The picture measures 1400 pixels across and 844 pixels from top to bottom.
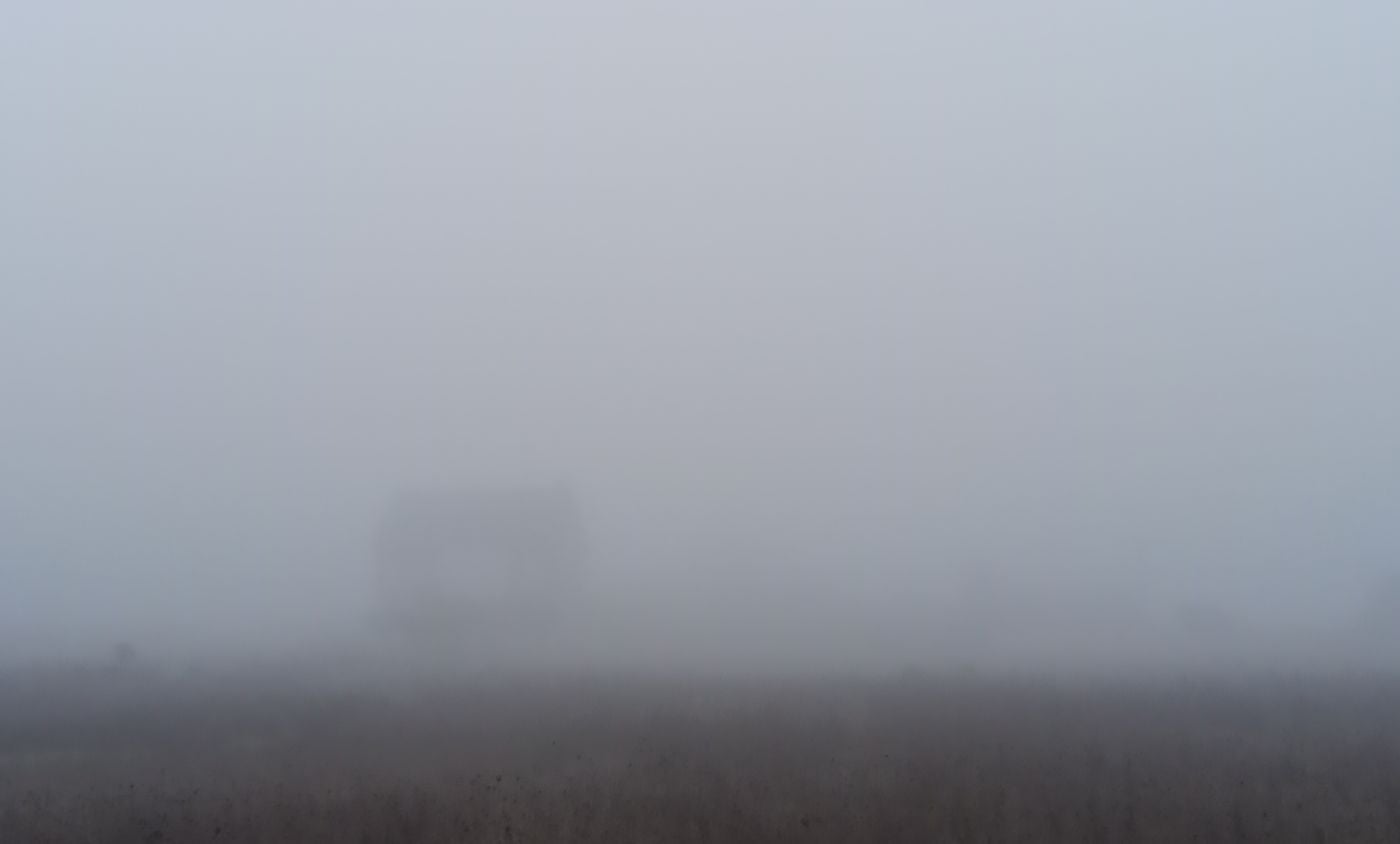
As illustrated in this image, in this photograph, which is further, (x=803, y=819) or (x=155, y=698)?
(x=155, y=698)

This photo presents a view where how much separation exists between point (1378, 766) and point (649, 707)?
488 centimetres

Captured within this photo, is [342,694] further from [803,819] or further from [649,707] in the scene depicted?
[803,819]

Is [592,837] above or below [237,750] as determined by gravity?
below

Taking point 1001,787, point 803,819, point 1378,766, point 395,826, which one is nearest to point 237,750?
point 395,826

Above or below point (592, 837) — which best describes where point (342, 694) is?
above

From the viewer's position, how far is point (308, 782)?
26.7ft

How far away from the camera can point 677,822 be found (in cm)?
798

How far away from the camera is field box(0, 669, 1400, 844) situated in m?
7.99

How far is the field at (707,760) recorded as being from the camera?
7.99 meters

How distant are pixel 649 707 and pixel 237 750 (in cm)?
278

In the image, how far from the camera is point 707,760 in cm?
813

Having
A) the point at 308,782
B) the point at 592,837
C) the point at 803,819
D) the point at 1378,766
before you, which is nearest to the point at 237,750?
the point at 308,782

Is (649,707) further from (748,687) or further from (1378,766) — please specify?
(1378,766)

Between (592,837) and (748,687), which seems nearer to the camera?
(592,837)
